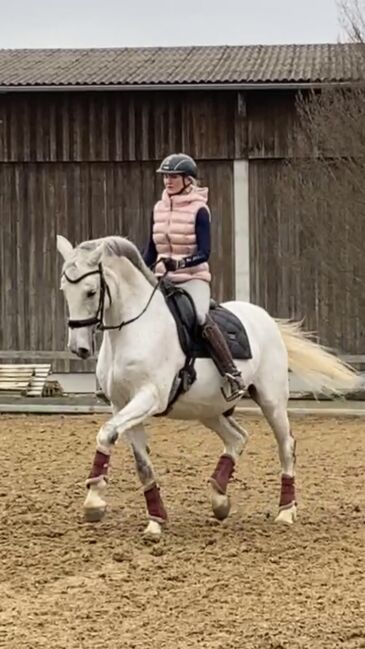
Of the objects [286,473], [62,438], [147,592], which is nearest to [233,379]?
[286,473]

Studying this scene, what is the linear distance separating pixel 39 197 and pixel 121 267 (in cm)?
1071

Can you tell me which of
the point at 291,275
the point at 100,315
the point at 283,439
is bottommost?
the point at 283,439

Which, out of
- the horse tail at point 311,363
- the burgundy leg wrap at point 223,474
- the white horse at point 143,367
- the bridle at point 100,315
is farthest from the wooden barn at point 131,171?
the bridle at point 100,315

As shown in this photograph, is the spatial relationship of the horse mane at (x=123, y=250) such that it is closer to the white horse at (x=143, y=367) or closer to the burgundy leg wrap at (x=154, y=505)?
the white horse at (x=143, y=367)

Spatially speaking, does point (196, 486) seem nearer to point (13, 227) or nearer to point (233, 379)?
point (233, 379)

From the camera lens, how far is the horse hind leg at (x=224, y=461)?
7.76 m

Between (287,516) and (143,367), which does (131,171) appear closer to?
(287,516)

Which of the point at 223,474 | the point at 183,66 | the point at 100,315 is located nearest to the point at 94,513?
the point at 223,474

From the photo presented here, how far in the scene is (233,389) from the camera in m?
7.66

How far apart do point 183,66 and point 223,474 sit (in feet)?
39.4

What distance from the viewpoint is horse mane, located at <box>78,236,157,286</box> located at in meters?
7.13

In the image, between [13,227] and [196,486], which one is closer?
[196,486]

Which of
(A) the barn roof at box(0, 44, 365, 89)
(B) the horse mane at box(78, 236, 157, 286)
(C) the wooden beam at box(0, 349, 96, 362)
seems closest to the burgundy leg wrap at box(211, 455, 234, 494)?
(B) the horse mane at box(78, 236, 157, 286)

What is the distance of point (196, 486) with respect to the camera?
9.40 m
